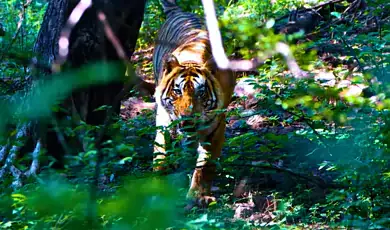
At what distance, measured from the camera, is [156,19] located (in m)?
9.16

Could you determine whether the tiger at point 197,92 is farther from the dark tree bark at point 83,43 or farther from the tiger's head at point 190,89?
the dark tree bark at point 83,43

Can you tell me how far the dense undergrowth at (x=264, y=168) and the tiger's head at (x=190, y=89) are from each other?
1.91ft

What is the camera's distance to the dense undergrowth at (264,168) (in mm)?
1167

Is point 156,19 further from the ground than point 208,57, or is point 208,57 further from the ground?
point 156,19

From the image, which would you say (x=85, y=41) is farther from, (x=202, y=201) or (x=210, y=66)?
(x=202, y=201)

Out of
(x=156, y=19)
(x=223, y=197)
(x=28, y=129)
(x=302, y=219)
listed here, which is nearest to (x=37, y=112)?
(x=302, y=219)

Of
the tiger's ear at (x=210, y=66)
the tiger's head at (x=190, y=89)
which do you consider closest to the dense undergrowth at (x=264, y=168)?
the tiger's head at (x=190, y=89)

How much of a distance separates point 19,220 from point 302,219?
6.35 ft

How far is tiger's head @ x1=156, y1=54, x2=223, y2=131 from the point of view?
5.18 metres

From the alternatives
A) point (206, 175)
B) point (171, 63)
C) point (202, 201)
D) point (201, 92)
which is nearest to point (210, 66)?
point (201, 92)

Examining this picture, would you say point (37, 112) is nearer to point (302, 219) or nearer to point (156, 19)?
point (302, 219)

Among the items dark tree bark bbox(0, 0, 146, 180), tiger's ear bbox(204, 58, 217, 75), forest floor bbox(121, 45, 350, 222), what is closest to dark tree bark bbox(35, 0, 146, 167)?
dark tree bark bbox(0, 0, 146, 180)

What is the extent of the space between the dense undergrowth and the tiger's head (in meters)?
0.58

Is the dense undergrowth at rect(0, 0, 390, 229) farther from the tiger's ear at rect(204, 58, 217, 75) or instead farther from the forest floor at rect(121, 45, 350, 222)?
the tiger's ear at rect(204, 58, 217, 75)
